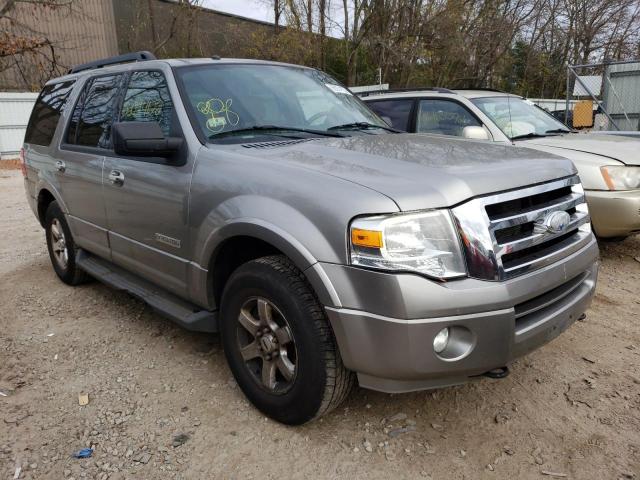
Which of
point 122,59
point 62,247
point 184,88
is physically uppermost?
point 122,59

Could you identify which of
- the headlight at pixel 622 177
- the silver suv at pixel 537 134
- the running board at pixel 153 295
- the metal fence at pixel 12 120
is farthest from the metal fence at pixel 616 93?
the metal fence at pixel 12 120

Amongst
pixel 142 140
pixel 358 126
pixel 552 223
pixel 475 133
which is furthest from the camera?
pixel 475 133

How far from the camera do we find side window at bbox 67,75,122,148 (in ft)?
12.7

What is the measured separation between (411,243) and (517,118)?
4.51 metres

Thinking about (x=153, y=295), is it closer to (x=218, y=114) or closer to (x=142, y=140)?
(x=142, y=140)

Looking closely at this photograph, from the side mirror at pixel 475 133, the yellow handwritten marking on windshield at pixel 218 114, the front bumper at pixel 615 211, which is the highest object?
the yellow handwritten marking on windshield at pixel 218 114

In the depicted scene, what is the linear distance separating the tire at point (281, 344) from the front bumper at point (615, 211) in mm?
3459

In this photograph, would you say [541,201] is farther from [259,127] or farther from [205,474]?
[205,474]

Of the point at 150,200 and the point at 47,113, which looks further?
the point at 47,113

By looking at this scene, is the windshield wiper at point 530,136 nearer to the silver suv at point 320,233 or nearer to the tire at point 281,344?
the silver suv at point 320,233

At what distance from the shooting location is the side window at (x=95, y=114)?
152 inches

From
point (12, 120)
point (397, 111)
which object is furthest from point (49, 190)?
point (12, 120)

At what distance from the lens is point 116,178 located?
355 cm

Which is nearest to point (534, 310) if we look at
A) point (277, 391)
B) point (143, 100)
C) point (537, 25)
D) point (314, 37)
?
point (277, 391)
